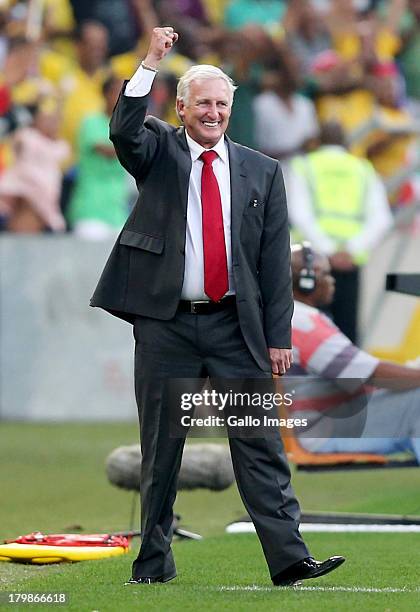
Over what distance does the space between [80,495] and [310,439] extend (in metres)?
2.28

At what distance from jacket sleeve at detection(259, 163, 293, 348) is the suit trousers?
0.42 feet

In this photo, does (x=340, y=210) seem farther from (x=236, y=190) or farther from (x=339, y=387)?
(x=236, y=190)

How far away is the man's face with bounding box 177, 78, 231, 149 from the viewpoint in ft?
21.5

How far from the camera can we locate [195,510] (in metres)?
10.6

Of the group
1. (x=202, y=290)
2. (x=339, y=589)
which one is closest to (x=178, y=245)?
(x=202, y=290)

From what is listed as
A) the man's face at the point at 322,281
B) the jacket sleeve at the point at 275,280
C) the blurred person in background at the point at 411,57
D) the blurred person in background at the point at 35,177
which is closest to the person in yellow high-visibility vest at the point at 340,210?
the blurred person in background at the point at 35,177

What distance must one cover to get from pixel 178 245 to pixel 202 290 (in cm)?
21

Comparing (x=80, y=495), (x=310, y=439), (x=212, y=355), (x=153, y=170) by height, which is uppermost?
(x=153, y=170)

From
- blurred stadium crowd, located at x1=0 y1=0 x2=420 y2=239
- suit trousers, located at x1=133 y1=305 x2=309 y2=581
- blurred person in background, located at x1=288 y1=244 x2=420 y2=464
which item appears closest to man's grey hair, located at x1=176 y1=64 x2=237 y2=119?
suit trousers, located at x1=133 y1=305 x2=309 y2=581

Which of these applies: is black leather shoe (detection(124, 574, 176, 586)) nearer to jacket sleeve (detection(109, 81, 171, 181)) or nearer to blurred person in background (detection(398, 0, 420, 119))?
jacket sleeve (detection(109, 81, 171, 181))

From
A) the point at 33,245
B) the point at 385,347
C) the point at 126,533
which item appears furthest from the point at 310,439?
the point at 33,245

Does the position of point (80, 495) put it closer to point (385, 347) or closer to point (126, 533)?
point (126, 533)

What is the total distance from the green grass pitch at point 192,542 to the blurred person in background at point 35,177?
2.03 m

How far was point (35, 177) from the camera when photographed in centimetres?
1552
